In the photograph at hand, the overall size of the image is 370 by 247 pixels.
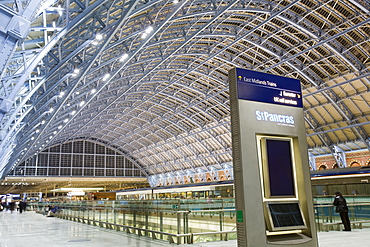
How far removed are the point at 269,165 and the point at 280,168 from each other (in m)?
0.33

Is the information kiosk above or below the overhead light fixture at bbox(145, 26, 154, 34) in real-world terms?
below

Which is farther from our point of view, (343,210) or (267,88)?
(343,210)

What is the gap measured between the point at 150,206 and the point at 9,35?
28.4ft

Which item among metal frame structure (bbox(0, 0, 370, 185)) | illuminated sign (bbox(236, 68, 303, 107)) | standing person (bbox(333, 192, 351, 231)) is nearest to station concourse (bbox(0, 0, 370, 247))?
illuminated sign (bbox(236, 68, 303, 107))

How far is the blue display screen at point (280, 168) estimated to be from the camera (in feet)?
22.1

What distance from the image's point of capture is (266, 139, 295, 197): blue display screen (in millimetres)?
6723

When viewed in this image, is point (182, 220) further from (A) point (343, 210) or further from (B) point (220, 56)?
(B) point (220, 56)

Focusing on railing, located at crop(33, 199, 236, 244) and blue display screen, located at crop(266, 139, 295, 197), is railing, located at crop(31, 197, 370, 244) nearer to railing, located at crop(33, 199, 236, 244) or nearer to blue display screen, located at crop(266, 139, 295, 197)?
railing, located at crop(33, 199, 236, 244)

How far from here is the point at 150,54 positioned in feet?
121

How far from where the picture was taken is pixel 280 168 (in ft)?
22.6

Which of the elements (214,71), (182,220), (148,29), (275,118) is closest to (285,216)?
(275,118)

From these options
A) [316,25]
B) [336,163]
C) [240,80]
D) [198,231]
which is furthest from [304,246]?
[336,163]

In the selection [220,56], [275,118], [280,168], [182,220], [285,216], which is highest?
[220,56]

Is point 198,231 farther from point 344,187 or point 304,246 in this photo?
point 344,187
